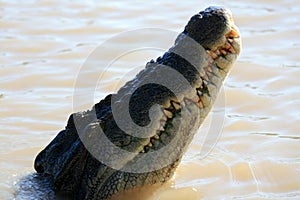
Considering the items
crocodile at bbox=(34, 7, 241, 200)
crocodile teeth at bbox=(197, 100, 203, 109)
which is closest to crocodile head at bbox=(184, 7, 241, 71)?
crocodile at bbox=(34, 7, 241, 200)

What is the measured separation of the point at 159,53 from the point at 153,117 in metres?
3.52

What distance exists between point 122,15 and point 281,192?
4331 millimetres

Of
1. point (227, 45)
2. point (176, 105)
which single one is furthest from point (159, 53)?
point (176, 105)

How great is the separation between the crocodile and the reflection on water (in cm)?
39

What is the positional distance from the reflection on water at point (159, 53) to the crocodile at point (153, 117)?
15.5 inches

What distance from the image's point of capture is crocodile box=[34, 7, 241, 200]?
10.8 ft

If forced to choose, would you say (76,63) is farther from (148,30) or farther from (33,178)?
(33,178)

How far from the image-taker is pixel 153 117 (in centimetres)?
325

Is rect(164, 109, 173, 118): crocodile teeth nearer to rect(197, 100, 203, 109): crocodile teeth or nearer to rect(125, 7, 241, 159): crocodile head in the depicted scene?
rect(125, 7, 241, 159): crocodile head

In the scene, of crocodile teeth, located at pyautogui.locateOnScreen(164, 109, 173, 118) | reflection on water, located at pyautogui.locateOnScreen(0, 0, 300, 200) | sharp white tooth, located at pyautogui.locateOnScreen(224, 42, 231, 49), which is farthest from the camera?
reflection on water, located at pyautogui.locateOnScreen(0, 0, 300, 200)

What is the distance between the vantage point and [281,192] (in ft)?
13.0

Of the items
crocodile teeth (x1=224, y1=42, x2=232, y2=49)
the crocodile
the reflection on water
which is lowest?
the reflection on water

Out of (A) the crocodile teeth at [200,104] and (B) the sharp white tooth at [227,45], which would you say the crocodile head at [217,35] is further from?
(A) the crocodile teeth at [200,104]

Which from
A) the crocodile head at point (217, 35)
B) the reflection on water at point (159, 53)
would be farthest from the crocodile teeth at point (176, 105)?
the reflection on water at point (159, 53)
